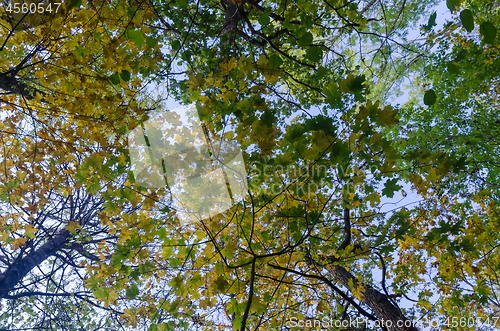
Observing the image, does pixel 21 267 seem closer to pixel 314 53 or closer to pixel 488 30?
pixel 314 53

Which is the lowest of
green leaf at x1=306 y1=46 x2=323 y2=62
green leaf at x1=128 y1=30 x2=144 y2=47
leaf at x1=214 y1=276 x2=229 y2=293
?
leaf at x1=214 y1=276 x2=229 y2=293

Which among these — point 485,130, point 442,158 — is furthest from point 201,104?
point 485,130

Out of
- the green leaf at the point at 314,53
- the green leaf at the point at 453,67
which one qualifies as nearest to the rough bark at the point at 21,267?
the green leaf at the point at 314,53

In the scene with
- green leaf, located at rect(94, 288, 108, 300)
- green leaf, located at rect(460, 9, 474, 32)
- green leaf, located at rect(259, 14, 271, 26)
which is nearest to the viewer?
green leaf, located at rect(460, 9, 474, 32)

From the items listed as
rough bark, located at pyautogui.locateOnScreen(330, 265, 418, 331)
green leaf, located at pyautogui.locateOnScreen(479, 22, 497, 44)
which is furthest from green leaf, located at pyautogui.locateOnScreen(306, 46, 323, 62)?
rough bark, located at pyautogui.locateOnScreen(330, 265, 418, 331)

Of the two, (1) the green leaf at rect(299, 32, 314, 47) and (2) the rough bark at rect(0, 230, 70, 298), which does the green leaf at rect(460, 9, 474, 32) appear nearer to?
(1) the green leaf at rect(299, 32, 314, 47)

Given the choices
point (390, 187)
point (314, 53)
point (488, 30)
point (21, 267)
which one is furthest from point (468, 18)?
point (21, 267)

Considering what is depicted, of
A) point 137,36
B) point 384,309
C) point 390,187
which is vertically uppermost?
point 137,36

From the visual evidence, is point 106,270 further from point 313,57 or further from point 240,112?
point 313,57

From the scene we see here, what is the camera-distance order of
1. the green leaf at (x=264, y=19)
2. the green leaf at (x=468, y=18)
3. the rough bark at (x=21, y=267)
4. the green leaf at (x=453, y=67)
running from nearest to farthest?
the green leaf at (x=468, y=18), the green leaf at (x=453, y=67), the green leaf at (x=264, y=19), the rough bark at (x=21, y=267)

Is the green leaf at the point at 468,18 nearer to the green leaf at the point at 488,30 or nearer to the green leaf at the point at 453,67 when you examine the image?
the green leaf at the point at 488,30

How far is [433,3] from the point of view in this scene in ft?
25.0

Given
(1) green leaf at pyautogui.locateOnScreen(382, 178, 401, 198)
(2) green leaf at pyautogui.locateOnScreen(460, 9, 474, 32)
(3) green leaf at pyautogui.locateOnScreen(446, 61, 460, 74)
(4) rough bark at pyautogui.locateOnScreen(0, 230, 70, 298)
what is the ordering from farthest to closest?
(4) rough bark at pyautogui.locateOnScreen(0, 230, 70, 298), (1) green leaf at pyautogui.locateOnScreen(382, 178, 401, 198), (3) green leaf at pyautogui.locateOnScreen(446, 61, 460, 74), (2) green leaf at pyautogui.locateOnScreen(460, 9, 474, 32)

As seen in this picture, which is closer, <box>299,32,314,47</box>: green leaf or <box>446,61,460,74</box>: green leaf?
<box>446,61,460,74</box>: green leaf
